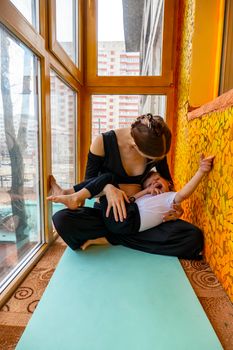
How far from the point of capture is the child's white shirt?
126 cm

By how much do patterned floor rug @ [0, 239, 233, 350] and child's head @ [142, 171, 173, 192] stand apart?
1.35 feet

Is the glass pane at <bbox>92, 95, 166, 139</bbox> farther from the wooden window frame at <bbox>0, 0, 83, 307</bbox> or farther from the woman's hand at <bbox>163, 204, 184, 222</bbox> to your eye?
the woman's hand at <bbox>163, 204, 184, 222</bbox>

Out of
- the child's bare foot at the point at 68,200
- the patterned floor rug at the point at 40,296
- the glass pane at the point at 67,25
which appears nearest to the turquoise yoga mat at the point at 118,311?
the patterned floor rug at the point at 40,296

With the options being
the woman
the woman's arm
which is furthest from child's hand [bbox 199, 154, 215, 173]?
the woman's arm

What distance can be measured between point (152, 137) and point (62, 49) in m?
0.93

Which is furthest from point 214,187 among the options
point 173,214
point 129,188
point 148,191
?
point 129,188

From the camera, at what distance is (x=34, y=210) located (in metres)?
1.32

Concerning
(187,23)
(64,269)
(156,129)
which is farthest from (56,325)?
(187,23)

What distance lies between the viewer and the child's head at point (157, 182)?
4.56 feet

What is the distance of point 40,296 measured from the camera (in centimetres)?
90

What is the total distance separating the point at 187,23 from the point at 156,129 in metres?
1.19

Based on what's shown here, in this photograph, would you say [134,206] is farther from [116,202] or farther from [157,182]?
[157,182]

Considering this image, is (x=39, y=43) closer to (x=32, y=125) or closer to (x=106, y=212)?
(x=32, y=125)

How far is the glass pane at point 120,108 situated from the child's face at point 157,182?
39.8 inches
